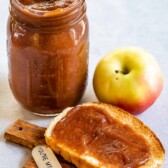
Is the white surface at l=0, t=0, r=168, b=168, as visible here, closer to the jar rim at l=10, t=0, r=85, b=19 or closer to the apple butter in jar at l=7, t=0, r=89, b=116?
the apple butter in jar at l=7, t=0, r=89, b=116

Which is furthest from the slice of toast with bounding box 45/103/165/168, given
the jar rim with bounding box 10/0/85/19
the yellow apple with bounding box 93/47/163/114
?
the jar rim with bounding box 10/0/85/19

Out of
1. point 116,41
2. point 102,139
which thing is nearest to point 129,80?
point 102,139

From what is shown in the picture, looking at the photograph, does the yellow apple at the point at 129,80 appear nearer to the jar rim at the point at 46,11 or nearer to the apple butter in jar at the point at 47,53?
the apple butter in jar at the point at 47,53

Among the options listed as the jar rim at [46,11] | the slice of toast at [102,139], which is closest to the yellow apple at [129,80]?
the slice of toast at [102,139]

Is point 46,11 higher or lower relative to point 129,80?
higher

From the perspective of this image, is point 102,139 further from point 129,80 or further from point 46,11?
point 46,11

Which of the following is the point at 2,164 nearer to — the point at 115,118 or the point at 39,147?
the point at 39,147
